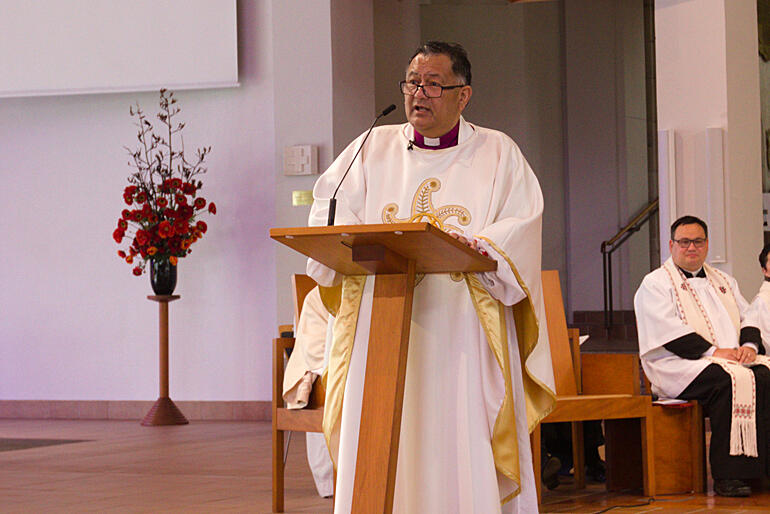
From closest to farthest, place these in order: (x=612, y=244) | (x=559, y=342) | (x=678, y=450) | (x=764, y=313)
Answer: (x=678, y=450) < (x=559, y=342) < (x=764, y=313) < (x=612, y=244)

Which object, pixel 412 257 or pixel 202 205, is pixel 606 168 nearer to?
pixel 202 205

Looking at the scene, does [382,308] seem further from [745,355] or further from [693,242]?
[693,242]

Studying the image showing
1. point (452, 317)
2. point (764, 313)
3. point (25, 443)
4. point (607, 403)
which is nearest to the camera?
point (452, 317)

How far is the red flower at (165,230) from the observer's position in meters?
7.41

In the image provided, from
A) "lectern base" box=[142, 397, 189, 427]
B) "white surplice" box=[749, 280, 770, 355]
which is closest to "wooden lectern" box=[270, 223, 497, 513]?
"white surplice" box=[749, 280, 770, 355]

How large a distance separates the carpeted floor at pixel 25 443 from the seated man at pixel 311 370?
265cm

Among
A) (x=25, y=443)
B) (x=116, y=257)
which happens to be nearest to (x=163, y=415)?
(x=25, y=443)

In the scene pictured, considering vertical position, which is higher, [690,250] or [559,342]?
[690,250]

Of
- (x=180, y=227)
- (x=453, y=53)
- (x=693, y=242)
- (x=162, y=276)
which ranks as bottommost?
(x=162, y=276)

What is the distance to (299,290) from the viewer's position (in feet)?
15.9

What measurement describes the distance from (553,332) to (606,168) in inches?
262

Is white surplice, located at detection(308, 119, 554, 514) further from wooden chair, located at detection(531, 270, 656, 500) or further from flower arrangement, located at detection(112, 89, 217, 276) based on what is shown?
flower arrangement, located at detection(112, 89, 217, 276)

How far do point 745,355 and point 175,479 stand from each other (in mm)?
2720

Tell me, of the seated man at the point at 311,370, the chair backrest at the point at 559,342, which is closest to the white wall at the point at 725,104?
the chair backrest at the point at 559,342
